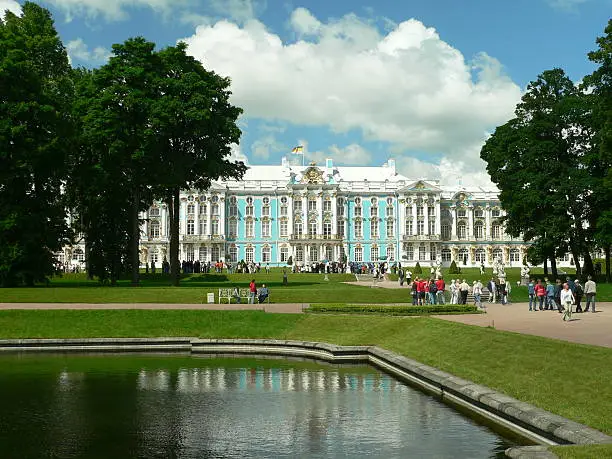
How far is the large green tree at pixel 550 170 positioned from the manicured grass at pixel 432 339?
27.0 metres

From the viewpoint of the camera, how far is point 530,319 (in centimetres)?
2841

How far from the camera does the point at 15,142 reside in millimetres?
40062

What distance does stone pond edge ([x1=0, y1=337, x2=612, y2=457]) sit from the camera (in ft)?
38.5

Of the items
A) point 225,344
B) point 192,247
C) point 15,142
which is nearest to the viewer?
point 225,344

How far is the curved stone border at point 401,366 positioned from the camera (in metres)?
11.9

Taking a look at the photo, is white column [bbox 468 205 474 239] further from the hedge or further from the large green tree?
the hedge

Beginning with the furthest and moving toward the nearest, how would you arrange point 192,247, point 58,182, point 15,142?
point 192,247, point 58,182, point 15,142

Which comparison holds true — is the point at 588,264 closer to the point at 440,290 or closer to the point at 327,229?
the point at 440,290

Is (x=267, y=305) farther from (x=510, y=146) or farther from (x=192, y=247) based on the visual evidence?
(x=192, y=247)

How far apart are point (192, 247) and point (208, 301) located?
222ft

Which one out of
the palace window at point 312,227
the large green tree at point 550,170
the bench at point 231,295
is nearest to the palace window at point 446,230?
the palace window at point 312,227

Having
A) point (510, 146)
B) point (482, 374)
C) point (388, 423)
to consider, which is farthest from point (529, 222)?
point (388, 423)

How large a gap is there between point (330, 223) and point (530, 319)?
7851cm

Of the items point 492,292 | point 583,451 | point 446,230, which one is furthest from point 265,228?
point 583,451
